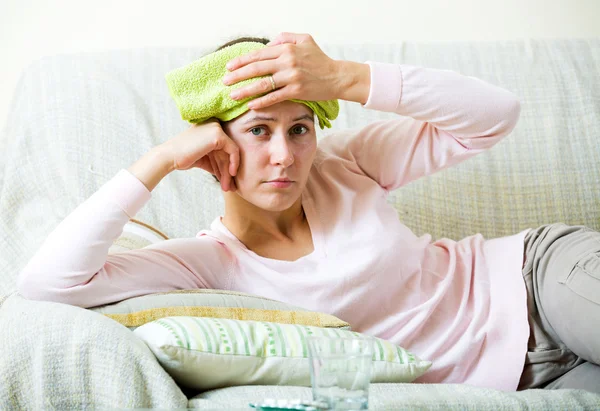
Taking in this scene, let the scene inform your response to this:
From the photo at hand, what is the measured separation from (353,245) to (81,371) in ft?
2.08

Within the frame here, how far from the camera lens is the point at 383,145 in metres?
1.68

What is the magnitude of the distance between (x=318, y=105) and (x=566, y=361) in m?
0.69

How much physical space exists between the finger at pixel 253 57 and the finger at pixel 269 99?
2.8 inches

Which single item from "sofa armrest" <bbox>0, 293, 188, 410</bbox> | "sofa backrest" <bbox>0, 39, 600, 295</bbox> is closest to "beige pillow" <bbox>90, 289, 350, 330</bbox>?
"sofa armrest" <bbox>0, 293, 188, 410</bbox>

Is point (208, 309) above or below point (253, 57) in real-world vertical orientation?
below

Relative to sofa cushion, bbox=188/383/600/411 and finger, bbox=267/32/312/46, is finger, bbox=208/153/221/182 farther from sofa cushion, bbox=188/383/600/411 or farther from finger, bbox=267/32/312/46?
sofa cushion, bbox=188/383/600/411

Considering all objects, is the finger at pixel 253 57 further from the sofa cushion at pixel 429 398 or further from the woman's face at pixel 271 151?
the sofa cushion at pixel 429 398

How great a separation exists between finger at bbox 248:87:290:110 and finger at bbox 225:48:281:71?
0.24 ft

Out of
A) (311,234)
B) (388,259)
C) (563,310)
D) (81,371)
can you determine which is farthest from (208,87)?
(563,310)

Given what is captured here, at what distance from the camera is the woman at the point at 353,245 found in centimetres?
141

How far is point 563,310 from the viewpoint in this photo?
4.74 ft

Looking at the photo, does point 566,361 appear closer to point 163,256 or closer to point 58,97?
point 163,256

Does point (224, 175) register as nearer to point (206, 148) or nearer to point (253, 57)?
point (206, 148)

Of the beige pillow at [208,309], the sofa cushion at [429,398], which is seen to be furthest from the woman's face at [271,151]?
the sofa cushion at [429,398]
